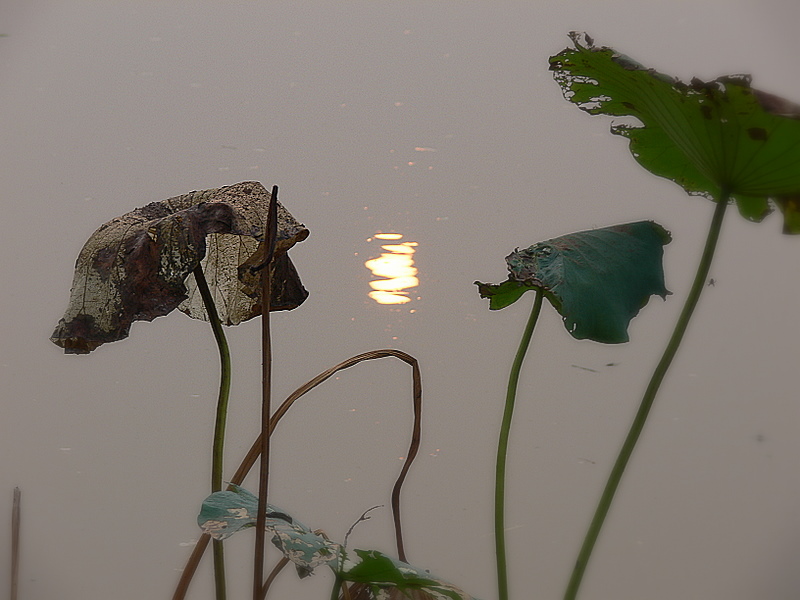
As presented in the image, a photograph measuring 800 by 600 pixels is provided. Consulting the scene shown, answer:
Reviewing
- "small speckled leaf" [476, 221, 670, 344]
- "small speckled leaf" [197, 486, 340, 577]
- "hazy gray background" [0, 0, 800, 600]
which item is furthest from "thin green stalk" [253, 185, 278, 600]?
"hazy gray background" [0, 0, 800, 600]

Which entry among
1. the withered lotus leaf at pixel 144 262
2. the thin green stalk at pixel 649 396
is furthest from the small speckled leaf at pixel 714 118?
the withered lotus leaf at pixel 144 262

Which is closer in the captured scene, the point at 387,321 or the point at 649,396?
the point at 649,396

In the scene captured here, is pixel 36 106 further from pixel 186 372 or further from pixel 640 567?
pixel 640 567

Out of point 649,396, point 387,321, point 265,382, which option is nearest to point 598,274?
point 649,396

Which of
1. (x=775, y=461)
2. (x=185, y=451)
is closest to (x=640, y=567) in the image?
(x=775, y=461)

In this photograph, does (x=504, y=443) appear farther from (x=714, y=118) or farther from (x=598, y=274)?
(x=714, y=118)

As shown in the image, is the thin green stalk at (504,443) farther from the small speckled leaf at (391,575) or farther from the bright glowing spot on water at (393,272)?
the bright glowing spot on water at (393,272)
